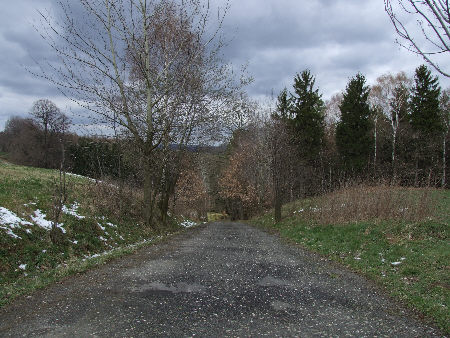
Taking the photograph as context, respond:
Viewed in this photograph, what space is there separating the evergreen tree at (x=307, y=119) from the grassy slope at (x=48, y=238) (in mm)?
25857

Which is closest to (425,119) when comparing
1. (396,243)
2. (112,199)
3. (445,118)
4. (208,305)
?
(445,118)

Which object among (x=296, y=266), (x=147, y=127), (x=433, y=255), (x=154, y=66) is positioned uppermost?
(x=154, y=66)

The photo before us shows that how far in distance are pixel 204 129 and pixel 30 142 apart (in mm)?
55370

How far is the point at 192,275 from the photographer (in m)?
7.89

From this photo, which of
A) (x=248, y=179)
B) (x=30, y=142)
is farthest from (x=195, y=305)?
(x=30, y=142)

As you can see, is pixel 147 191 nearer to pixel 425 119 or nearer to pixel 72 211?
pixel 72 211

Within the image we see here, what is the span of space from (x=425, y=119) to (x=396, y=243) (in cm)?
3440

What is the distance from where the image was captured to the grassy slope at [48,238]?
7536mm

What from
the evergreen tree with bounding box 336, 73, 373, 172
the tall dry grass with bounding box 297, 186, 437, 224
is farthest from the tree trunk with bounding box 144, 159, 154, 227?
the evergreen tree with bounding box 336, 73, 373, 172

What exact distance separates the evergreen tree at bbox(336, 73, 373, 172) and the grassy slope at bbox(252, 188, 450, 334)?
2215 centimetres

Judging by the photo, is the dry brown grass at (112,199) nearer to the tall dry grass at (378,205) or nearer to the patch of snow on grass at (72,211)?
the patch of snow on grass at (72,211)

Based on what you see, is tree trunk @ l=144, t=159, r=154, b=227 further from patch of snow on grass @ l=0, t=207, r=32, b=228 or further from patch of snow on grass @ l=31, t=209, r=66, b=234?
patch of snow on grass @ l=0, t=207, r=32, b=228

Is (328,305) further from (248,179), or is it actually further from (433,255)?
(248,179)

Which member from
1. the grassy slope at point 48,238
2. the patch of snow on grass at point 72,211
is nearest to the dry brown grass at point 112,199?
the grassy slope at point 48,238
